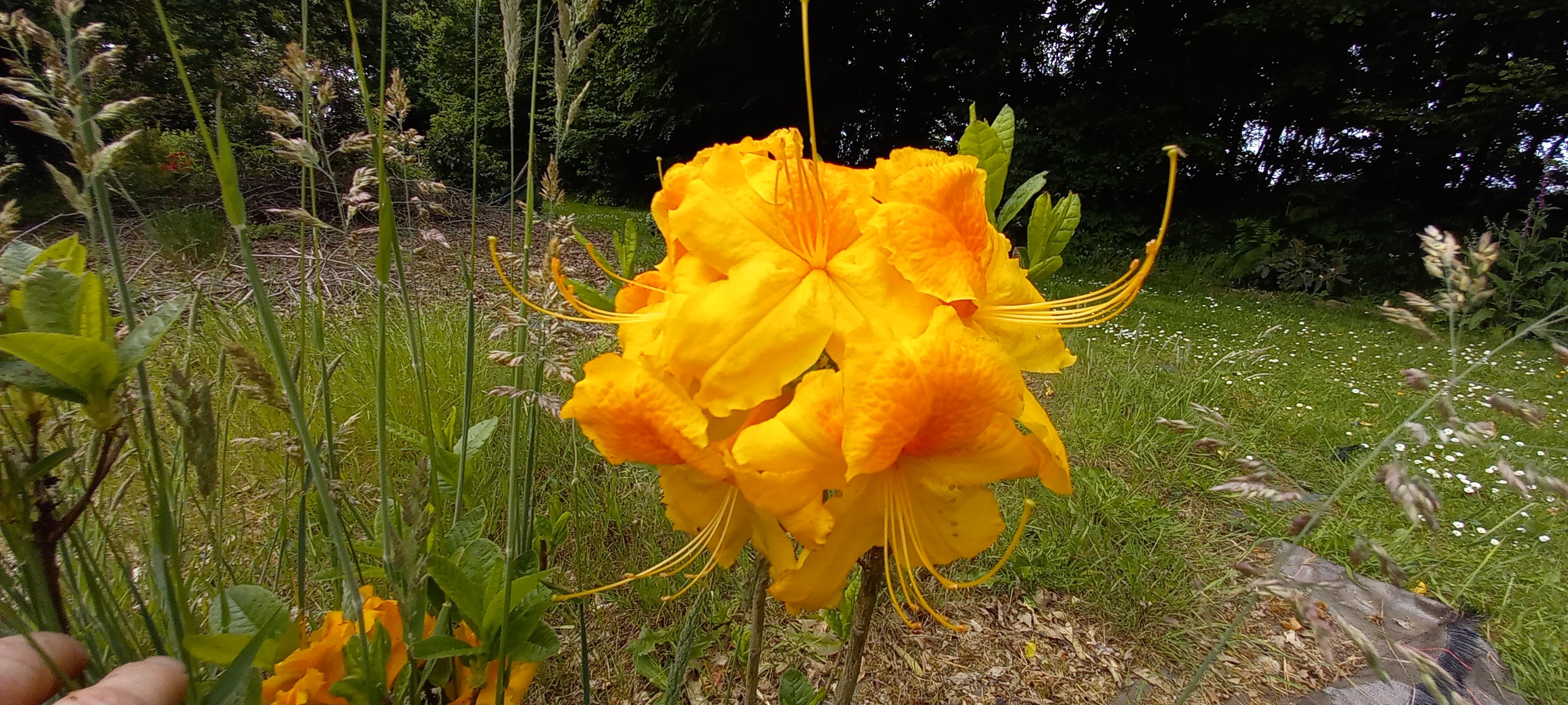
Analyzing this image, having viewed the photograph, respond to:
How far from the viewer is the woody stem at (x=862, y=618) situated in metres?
0.62

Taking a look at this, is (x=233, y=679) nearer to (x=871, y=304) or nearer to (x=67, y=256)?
(x=67, y=256)

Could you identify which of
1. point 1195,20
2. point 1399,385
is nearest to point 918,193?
point 1399,385

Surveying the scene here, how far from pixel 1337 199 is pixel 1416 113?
1.17 m

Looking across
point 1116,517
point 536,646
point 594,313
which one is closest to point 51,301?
point 594,313

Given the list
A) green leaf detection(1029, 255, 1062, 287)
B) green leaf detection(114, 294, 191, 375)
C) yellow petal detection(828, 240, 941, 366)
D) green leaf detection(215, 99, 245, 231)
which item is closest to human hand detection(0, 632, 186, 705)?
green leaf detection(114, 294, 191, 375)

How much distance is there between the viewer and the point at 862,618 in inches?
25.0

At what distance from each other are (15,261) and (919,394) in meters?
0.76

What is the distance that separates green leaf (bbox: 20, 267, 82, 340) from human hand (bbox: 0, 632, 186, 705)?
0.76ft

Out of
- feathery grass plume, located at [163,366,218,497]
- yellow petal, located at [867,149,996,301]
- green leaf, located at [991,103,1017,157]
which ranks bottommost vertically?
feathery grass plume, located at [163,366,218,497]

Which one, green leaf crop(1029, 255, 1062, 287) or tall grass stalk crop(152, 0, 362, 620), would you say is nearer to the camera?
tall grass stalk crop(152, 0, 362, 620)

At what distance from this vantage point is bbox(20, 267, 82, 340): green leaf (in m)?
0.50

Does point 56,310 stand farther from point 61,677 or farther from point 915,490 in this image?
point 915,490

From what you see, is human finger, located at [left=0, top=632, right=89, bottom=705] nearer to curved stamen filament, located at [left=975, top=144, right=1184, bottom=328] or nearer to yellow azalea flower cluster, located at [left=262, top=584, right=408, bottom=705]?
yellow azalea flower cluster, located at [left=262, top=584, right=408, bottom=705]

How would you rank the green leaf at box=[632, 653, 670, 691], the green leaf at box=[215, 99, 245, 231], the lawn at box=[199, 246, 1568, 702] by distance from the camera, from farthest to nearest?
the lawn at box=[199, 246, 1568, 702] → the green leaf at box=[632, 653, 670, 691] → the green leaf at box=[215, 99, 245, 231]
